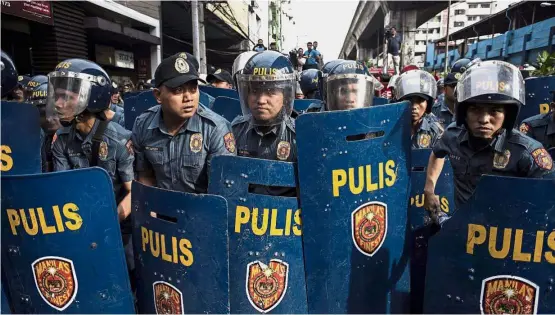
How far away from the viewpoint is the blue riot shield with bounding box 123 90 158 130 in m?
4.57

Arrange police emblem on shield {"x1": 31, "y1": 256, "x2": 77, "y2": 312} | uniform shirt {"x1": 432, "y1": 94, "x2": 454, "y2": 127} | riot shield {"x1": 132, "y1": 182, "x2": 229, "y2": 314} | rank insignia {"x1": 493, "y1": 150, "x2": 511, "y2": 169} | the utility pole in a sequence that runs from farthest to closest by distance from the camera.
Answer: the utility pole
uniform shirt {"x1": 432, "y1": 94, "x2": 454, "y2": 127}
rank insignia {"x1": 493, "y1": 150, "x2": 511, "y2": 169}
police emblem on shield {"x1": 31, "y1": 256, "x2": 77, "y2": 312}
riot shield {"x1": 132, "y1": 182, "x2": 229, "y2": 314}

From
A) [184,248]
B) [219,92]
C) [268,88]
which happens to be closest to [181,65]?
[268,88]

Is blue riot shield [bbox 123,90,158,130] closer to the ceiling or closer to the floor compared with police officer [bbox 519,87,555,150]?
closer to the ceiling

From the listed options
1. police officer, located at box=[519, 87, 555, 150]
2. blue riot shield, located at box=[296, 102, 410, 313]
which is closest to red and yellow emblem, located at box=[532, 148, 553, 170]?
blue riot shield, located at box=[296, 102, 410, 313]

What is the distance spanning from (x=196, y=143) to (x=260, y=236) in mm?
775

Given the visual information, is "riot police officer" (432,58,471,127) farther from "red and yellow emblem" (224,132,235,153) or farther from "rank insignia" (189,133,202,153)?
"rank insignia" (189,133,202,153)

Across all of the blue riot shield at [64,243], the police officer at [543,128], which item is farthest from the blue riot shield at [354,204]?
the police officer at [543,128]

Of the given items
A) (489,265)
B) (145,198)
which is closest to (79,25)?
(145,198)

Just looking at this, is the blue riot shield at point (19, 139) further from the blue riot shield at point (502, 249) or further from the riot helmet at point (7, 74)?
the blue riot shield at point (502, 249)

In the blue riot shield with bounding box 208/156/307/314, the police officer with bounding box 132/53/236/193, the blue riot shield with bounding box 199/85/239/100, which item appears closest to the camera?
the blue riot shield with bounding box 208/156/307/314

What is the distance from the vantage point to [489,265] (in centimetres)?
171

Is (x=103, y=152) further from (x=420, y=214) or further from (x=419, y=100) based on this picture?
(x=419, y=100)

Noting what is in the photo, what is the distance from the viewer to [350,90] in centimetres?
305

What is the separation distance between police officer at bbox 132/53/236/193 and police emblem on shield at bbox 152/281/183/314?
69cm
